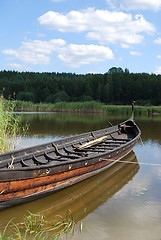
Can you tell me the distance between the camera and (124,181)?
931 cm

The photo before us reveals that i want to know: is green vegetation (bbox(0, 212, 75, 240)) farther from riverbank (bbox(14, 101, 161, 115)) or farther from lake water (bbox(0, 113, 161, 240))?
riverbank (bbox(14, 101, 161, 115))

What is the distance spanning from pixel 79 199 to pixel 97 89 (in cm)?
6845

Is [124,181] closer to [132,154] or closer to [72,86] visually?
[132,154]

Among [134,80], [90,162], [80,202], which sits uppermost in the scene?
[134,80]

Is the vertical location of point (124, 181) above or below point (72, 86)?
below

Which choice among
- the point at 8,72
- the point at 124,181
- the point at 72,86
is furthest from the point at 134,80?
the point at 124,181

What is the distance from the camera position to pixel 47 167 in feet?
22.4

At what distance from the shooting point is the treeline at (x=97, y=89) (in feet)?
230

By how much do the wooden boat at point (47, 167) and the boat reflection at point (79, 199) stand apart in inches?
7.8

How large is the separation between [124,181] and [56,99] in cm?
6509

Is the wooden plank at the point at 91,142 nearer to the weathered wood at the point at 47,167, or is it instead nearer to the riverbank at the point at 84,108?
the weathered wood at the point at 47,167

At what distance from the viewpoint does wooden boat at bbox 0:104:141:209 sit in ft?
20.3

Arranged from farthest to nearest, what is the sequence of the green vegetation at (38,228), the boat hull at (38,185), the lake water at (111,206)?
the boat hull at (38,185)
the lake water at (111,206)
the green vegetation at (38,228)

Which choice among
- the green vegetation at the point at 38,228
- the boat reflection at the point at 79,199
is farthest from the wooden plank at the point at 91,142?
the green vegetation at the point at 38,228
